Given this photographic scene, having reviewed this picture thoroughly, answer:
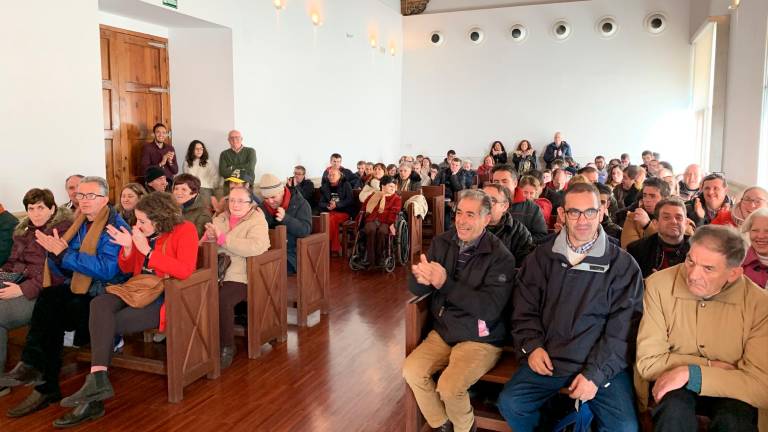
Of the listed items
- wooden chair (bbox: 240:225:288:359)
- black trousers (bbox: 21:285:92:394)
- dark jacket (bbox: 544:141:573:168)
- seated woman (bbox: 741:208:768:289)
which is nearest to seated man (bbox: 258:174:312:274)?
wooden chair (bbox: 240:225:288:359)

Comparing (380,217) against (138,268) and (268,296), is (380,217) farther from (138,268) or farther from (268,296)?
(138,268)

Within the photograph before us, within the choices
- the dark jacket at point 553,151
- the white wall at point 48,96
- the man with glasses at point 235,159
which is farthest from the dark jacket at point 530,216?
the dark jacket at point 553,151

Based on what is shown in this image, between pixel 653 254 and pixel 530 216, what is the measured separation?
3.55 ft

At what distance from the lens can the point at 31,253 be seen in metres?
3.73

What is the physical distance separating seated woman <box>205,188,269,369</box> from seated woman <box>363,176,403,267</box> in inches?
113

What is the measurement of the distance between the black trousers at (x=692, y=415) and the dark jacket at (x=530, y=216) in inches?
77.6

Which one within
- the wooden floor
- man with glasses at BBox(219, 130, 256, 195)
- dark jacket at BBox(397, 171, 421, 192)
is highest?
man with glasses at BBox(219, 130, 256, 195)

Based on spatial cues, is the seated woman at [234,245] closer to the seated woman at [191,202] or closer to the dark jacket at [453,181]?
the seated woman at [191,202]

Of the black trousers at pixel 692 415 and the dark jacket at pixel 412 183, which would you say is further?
the dark jacket at pixel 412 183

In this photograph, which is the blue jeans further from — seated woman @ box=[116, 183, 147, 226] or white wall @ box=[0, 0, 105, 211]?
white wall @ box=[0, 0, 105, 211]

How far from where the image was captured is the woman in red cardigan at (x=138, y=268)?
3.15m

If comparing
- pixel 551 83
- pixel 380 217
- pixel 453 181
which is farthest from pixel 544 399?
pixel 551 83

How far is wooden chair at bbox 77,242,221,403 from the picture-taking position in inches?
129

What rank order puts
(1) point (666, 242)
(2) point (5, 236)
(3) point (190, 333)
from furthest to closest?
(2) point (5, 236)
(3) point (190, 333)
(1) point (666, 242)
